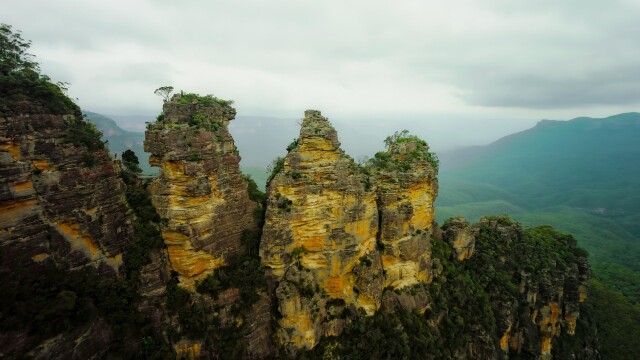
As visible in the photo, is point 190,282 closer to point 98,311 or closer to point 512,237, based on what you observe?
point 98,311

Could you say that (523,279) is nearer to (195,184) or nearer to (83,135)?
(195,184)

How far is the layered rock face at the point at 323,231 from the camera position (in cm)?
2888

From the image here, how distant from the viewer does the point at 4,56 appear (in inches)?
854

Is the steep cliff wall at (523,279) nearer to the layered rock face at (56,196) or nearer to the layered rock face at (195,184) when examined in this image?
the layered rock face at (195,184)

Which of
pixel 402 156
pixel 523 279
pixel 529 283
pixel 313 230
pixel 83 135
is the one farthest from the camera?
pixel 523 279

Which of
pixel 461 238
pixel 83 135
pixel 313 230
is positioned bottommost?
pixel 461 238

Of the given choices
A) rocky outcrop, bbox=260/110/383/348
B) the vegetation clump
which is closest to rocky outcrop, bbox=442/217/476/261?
the vegetation clump

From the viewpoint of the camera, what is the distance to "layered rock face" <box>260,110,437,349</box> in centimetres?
2888

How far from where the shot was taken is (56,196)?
67.8 feet

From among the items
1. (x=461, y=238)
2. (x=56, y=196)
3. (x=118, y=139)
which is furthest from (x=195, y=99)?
(x=118, y=139)

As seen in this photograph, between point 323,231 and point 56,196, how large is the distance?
20197 millimetres

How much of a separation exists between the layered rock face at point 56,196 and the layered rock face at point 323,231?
12354mm

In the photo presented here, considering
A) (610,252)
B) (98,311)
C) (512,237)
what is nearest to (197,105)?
(98,311)

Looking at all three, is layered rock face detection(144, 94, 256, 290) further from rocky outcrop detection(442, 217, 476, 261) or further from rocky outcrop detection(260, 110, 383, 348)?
rocky outcrop detection(442, 217, 476, 261)
